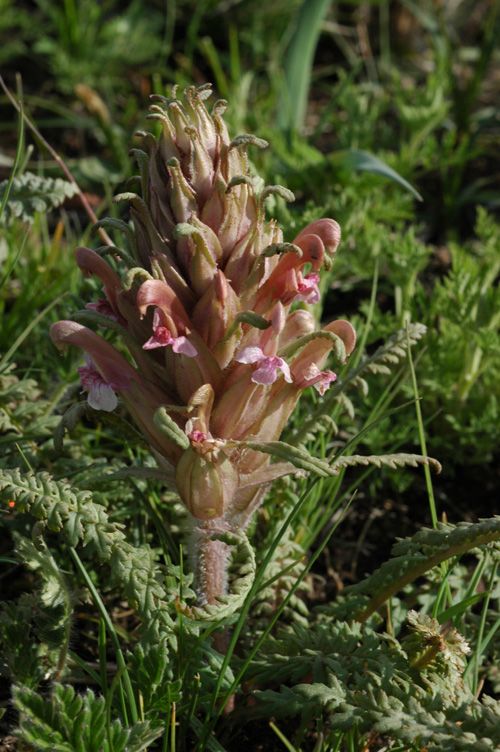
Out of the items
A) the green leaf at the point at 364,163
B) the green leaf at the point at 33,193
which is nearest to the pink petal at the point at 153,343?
the green leaf at the point at 33,193

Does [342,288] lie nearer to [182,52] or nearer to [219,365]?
[219,365]

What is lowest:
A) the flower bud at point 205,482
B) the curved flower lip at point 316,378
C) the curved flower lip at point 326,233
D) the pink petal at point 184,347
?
the flower bud at point 205,482

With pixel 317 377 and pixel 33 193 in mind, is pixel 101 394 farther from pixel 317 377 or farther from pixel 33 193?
pixel 33 193

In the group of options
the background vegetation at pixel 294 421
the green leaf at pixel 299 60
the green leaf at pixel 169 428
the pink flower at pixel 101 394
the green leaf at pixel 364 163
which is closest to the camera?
the green leaf at pixel 169 428

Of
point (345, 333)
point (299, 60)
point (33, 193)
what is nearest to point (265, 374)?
point (345, 333)

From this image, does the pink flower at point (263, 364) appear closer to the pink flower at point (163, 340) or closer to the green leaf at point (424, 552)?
the pink flower at point (163, 340)
